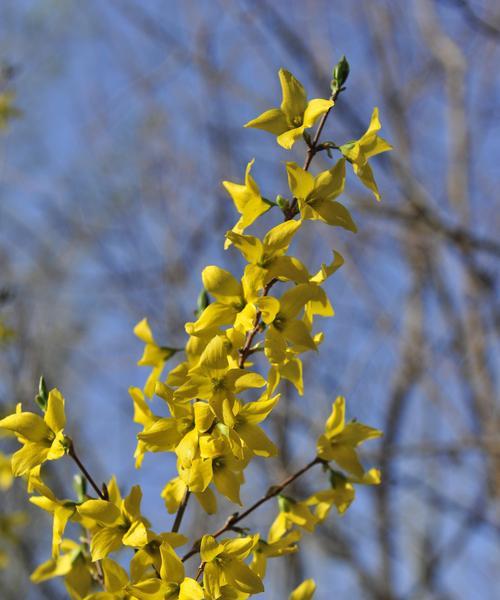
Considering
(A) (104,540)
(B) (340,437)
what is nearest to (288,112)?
(B) (340,437)

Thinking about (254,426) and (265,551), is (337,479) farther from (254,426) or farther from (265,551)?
(254,426)

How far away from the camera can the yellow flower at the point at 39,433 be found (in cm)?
129

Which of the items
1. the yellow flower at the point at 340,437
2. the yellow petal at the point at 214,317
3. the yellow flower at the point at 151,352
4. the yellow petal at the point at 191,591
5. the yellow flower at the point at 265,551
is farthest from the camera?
the yellow flower at the point at 151,352

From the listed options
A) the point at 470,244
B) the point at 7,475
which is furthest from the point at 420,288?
the point at 7,475

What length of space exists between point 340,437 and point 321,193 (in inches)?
19.8

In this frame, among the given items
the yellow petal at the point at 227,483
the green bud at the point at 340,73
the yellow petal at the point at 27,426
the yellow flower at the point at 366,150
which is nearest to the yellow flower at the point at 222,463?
the yellow petal at the point at 227,483

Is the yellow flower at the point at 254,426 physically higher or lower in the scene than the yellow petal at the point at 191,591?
higher

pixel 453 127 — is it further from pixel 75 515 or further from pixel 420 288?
pixel 75 515

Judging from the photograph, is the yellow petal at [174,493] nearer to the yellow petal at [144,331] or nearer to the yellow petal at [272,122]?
the yellow petal at [144,331]

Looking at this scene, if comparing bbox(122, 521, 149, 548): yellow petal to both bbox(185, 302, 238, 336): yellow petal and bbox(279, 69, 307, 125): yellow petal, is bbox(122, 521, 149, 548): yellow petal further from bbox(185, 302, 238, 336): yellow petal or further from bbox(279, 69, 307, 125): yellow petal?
bbox(279, 69, 307, 125): yellow petal

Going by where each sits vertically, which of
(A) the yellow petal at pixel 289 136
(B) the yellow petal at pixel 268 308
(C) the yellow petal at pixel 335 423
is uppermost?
(A) the yellow petal at pixel 289 136

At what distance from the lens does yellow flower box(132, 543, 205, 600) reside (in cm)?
115

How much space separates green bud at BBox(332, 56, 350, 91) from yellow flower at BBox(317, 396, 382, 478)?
60 centimetres

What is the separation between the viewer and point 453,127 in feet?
14.6
